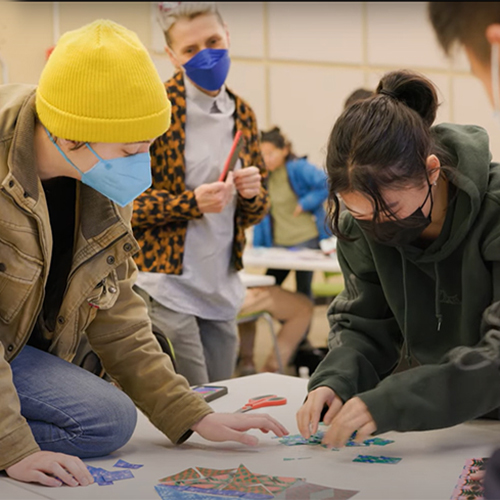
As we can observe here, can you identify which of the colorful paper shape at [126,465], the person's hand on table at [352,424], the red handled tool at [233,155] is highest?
the red handled tool at [233,155]

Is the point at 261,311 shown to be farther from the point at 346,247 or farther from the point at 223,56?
the point at 346,247

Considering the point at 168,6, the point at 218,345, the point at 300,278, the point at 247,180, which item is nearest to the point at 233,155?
the point at 247,180

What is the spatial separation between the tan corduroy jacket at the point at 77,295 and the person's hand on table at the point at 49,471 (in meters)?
0.02

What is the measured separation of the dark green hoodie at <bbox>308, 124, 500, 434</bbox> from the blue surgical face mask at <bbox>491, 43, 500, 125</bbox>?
627 millimetres

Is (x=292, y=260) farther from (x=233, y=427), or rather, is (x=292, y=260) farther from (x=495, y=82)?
(x=495, y=82)

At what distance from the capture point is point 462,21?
2.51 feet

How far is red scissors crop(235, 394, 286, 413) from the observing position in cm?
194

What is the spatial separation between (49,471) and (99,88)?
2.32 ft

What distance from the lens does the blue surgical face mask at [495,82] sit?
2.64 feet

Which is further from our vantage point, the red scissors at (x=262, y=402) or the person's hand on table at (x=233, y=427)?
the red scissors at (x=262, y=402)

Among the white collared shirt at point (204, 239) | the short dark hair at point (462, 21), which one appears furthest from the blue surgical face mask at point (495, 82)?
the white collared shirt at point (204, 239)

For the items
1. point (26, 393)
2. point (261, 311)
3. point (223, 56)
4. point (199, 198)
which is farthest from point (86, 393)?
point (261, 311)

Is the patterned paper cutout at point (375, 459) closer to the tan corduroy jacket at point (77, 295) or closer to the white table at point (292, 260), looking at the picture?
the tan corduroy jacket at point (77, 295)

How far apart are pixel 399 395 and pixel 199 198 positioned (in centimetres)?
102
